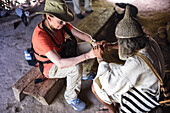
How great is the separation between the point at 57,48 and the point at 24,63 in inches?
62.3

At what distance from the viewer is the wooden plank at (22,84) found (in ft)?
8.10

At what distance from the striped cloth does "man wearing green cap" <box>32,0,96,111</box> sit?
68 centimetres

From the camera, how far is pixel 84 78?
118 inches

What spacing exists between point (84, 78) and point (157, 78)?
1640 millimetres

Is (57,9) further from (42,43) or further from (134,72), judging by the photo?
(134,72)

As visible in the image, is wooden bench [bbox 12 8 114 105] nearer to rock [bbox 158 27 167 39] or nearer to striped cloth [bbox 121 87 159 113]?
striped cloth [bbox 121 87 159 113]

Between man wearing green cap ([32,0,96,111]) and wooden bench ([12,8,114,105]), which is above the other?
man wearing green cap ([32,0,96,111])

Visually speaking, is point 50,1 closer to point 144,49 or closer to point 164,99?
point 144,49

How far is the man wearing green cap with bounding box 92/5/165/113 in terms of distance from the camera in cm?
147

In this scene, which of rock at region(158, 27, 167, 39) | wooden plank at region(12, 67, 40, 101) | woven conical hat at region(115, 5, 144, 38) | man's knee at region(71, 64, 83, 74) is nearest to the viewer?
woven conical hat at region(115, 5, 144, 38)

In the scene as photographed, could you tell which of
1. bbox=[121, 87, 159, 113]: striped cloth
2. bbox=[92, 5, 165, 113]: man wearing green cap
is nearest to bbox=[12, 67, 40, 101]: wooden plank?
bbox=[92, 5, 165, 113]: man wearing green cap

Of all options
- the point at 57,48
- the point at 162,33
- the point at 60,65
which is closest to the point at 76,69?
the point at 60,65

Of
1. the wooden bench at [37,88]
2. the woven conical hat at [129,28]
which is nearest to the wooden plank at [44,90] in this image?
the wooden bench at [37,88]

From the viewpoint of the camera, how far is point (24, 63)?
3557mm
